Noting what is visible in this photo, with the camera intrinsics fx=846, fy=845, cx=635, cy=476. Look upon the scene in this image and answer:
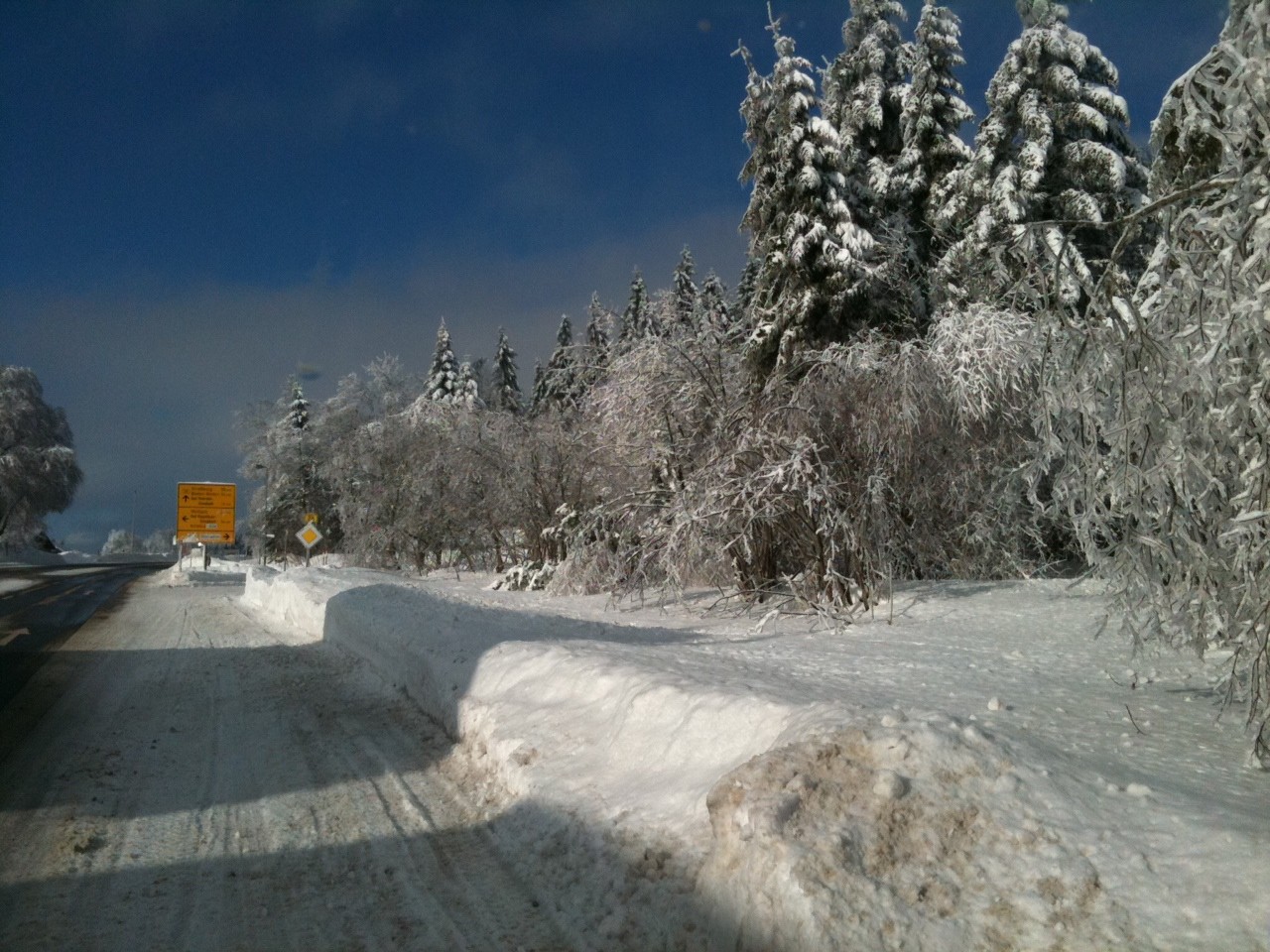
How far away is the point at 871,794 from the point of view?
13.6 ft

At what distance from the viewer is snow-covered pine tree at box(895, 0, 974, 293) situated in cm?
2167

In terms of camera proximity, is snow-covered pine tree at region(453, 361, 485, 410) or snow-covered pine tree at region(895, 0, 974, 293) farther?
snow-covered pine tree at region(453, 361, 485, 410)

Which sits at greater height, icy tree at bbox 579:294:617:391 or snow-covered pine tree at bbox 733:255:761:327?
snow-covered pine tree at bbox 733:255:761:327

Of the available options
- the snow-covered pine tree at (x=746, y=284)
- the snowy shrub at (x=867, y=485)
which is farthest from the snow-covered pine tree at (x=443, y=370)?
the snowy shrub at (x=867, y=485)

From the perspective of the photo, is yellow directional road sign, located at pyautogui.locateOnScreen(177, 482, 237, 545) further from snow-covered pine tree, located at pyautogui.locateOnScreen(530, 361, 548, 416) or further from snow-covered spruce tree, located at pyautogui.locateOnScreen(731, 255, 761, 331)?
snow-covered spruce tree, located at pyautogui.locateOnScreen(731, 255, 761, 331)

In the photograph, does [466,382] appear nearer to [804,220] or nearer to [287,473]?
[287,473]

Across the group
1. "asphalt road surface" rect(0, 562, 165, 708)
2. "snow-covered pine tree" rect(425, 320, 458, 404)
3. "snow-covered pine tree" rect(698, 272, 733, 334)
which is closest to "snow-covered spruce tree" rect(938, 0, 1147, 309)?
"snow-covered pine tree" rect(698, 272, 733, 334)

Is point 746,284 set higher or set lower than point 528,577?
higher

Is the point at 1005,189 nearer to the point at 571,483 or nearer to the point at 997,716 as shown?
the point at 571,483

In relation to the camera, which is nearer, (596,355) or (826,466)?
(826,466)

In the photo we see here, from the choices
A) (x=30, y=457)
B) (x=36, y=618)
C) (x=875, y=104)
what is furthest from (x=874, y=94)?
(x=30, y=457)

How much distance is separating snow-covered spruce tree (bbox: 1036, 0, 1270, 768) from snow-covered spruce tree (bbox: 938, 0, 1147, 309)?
1332cm

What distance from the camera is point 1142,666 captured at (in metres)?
7.88

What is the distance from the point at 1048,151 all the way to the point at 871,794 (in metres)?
19.2
